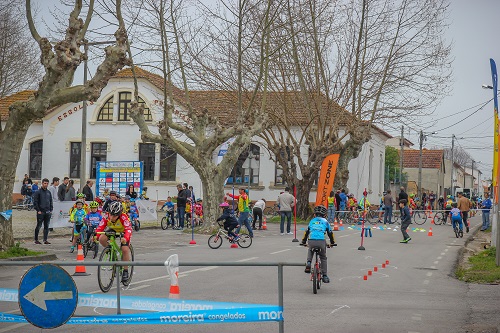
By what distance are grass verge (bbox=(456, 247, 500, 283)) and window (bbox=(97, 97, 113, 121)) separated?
38500 millimetres

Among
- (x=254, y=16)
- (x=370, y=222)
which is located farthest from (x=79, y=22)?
(x=370, y=222)

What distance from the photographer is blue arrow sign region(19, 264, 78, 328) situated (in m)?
7.69

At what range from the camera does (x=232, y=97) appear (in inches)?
1596

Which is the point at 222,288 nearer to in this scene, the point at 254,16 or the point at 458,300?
the point at 458,300

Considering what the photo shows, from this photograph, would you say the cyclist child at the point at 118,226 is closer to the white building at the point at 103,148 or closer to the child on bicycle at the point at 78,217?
the child on bicycle at the point at 78,217

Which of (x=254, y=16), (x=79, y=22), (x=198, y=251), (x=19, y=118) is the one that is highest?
(x=254, y=16)

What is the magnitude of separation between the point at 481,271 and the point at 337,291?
533 centimetres

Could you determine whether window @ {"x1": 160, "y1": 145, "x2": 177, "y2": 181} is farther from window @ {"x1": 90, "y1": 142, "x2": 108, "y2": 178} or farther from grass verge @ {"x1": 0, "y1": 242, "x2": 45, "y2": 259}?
grass verge @ {"x1": 0, "y1": 242, "x2": 45, "y2": 259}

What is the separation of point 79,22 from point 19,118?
9.02 ft

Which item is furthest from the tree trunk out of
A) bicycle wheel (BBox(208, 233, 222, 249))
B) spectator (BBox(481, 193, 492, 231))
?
spectator (BBox(481, 193, 492, 231))

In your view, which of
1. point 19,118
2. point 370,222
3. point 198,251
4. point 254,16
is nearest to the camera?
point 19,118

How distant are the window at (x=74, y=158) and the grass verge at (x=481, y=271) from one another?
1543 inches

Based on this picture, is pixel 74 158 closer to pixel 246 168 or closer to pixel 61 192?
pixel 246 168

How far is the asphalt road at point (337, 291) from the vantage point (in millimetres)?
10070
